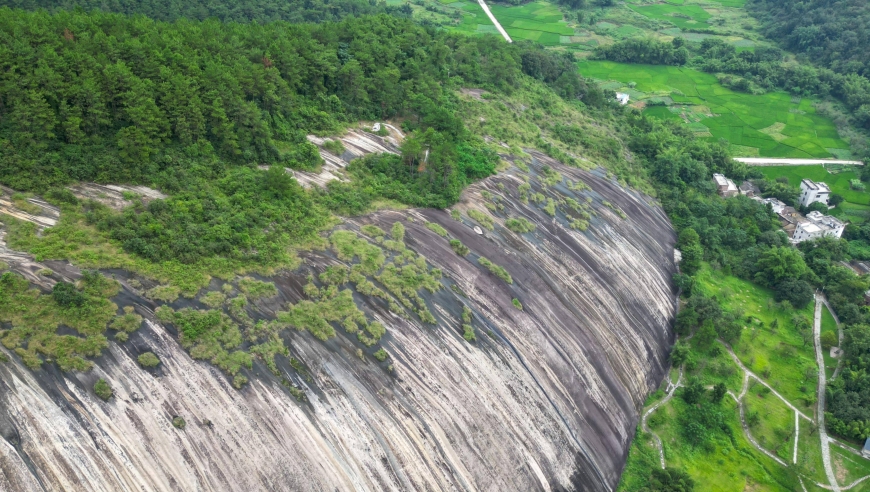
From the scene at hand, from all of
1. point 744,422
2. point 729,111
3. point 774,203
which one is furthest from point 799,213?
point 744,422

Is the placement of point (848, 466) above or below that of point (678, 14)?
below

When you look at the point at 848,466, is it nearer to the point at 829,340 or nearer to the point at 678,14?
the point at 829,340

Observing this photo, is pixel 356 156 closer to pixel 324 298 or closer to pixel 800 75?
pixel 324 298

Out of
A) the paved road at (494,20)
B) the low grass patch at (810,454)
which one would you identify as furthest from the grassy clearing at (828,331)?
the paved road at (494,20)

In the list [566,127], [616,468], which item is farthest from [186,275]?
[566,127]

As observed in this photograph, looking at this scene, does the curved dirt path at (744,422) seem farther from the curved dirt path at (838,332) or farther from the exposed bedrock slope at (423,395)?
the curved dirt path at (838,332)

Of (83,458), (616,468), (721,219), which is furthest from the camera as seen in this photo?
(721,219)
